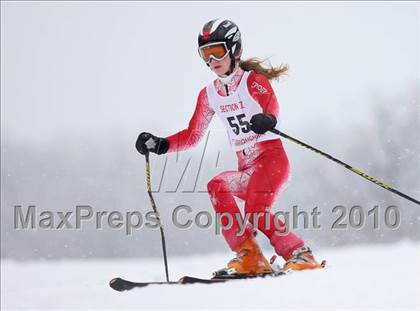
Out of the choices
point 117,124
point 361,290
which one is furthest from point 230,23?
point 117,124

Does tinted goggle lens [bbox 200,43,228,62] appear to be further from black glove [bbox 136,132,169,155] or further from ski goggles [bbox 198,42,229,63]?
black glove [bbox 136,132,169,155]

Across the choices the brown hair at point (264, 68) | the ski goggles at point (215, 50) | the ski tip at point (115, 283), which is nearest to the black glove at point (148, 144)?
the ski goggles at point (215, 50)

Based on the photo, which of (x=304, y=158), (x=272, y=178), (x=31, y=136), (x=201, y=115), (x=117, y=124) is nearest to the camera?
(x=272, y=178)

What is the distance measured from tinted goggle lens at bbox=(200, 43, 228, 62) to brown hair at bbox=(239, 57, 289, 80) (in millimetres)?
230

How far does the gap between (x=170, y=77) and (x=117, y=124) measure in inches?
47.2

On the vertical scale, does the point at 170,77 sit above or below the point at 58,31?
below

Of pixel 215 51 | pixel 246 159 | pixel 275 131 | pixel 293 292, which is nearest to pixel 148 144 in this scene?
pixel 246 159

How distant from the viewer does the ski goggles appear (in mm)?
3896

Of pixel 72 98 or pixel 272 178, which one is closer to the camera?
pixel 272 178

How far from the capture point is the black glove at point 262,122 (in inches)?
147

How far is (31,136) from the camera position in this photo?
10.9m

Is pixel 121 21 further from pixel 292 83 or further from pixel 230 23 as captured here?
pixel 230 23

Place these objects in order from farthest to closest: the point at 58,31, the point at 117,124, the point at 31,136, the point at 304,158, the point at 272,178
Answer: the point at 31,136, the point at 58,31, the point at 117,124, the point at 304,158, the point at 272,178

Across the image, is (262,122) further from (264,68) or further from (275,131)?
(264,68)
